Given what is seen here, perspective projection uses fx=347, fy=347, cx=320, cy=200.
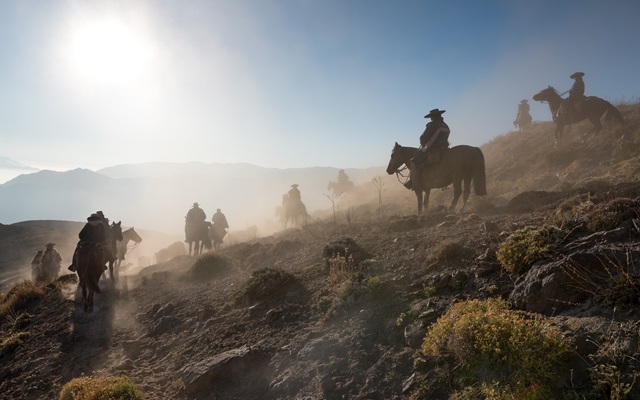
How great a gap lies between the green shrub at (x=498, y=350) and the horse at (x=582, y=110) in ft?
68.7

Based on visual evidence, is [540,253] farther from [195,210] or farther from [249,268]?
[195,210]

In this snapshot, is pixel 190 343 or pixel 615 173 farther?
pixel 615 173

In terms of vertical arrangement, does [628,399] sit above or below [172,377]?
above

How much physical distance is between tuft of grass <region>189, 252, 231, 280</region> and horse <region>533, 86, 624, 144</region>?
21.0 m

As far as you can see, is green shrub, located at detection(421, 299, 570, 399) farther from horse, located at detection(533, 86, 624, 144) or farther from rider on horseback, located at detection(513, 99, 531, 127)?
rider on horseback, located at detection(513, 99, 531, 127)

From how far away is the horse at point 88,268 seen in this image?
442 inches

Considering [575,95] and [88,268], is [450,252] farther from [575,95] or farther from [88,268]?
[575,95]

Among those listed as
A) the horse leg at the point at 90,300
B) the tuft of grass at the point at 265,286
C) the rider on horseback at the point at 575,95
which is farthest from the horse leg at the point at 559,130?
the horse leg at the point at 90,300

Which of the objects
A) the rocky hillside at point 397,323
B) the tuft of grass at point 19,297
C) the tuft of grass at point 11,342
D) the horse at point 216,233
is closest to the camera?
the rocky hillside at point 397,323

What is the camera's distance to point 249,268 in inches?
562

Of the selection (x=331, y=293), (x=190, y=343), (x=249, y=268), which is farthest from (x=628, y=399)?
(x=249, y=268)

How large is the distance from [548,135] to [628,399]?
30.2 meters

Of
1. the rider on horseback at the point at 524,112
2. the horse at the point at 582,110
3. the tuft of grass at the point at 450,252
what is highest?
the rider on horseback at the point at 524,112

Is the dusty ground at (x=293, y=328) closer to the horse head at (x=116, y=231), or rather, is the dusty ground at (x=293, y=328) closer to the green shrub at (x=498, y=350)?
the green shrub at (x=498, y=350)
